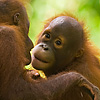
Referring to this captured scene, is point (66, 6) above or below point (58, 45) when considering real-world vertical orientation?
below

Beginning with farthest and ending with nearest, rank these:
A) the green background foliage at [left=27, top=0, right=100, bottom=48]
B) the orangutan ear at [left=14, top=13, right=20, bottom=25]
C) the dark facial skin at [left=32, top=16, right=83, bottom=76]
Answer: the green background foliage at [left=27, top=0, right=100, bottom=48]
the dark facial skin at [left=32, top=16, right=83, bottom=76]
the orangutan ear at [left=14, top=13, right=20, bottom=25]

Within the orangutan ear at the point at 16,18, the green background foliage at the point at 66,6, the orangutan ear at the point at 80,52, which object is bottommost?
the green background foliage at the point at 66,6

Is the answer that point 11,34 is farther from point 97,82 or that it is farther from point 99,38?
point 99,38

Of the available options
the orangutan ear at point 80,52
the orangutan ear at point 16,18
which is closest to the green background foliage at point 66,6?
the orangutan ear at point 80,52

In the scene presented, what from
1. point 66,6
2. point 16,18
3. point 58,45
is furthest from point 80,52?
point 66,6

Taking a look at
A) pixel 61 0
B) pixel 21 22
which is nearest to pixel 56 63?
pixel 21 22

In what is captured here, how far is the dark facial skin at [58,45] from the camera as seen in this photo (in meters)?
4.42

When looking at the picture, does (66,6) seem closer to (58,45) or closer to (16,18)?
(58,45)

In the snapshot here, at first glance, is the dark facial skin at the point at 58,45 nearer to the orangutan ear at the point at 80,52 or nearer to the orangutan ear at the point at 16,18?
the orangutan ear at the point at 80,52

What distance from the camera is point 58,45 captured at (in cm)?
451

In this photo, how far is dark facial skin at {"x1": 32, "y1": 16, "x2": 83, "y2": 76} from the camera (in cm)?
442

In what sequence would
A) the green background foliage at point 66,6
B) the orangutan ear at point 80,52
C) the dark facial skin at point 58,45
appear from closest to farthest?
1. the dark facial skin at point 58,45
2. the orangutan ear at point 80,52
3. the green background foliage at point 66,6

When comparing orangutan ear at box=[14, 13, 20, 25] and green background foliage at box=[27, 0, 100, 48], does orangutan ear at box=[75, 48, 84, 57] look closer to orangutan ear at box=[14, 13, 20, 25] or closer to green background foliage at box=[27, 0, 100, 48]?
orangutan ear at box=[14, 13, 20, 25]

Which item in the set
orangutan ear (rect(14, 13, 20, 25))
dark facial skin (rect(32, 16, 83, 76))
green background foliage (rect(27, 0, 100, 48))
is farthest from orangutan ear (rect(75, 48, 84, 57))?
green background foliage (rect(27, 0, 100, 48))
